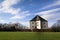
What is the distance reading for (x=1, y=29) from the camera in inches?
1168

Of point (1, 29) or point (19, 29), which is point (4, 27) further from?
point (19, 29)

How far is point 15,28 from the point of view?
29.7 m

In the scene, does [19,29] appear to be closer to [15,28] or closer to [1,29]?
[15,28]

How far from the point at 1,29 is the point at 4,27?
847 millimetres

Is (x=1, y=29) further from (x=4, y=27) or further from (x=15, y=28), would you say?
(x=15, y=28)

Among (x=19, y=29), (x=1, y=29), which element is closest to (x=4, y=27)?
(x=1, y=29)

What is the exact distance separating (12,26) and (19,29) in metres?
2.25

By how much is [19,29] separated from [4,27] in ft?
10.8

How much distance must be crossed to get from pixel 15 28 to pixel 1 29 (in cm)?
305

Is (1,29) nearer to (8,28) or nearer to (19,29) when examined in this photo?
(8,28)

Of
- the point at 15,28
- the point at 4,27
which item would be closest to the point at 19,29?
the point at 15,28

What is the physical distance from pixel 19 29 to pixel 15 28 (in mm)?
1018

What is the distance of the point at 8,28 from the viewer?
29422mm

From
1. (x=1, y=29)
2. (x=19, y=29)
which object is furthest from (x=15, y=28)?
(x=1, y=29)
